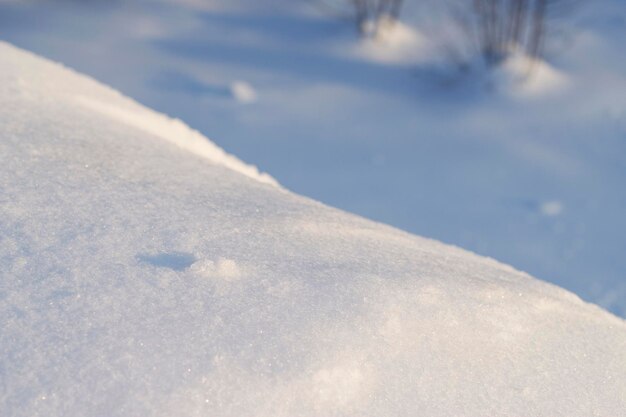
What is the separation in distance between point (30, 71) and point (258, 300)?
115 centimetres

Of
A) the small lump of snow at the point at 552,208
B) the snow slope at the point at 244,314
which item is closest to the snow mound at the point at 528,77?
the small lump of snow at the point at 552,208

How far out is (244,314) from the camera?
1.12 meters

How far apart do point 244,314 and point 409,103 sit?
14.5 feet

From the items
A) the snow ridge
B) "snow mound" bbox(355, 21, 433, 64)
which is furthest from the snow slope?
"snow mound" bbox(355, 21, 433, 64)

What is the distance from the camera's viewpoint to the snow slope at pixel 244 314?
101 centimetres

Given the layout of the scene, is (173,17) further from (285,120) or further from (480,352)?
(480,352)

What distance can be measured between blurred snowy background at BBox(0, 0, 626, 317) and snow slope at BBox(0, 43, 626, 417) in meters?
2.38

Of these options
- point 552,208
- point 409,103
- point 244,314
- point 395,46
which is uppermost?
point 395,46

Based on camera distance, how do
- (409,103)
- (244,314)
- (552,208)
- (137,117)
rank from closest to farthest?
(244,314), (137,117), (552,208), (409,103)

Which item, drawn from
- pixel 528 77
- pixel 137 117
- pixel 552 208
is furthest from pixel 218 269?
pixel 528 77

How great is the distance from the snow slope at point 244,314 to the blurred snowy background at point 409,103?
2.38 meters

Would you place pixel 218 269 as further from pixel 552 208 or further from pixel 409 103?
pixel 409 103

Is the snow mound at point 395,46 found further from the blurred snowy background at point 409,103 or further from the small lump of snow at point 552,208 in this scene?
the small lump of snow at point 552,208

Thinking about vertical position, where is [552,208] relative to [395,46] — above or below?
below
